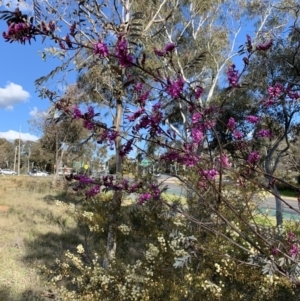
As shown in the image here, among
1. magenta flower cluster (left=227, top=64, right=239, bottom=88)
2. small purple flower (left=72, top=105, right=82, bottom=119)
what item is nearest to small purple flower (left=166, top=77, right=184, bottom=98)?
magenta flower cluster (left=227, top=64, right=239, bottom=88)

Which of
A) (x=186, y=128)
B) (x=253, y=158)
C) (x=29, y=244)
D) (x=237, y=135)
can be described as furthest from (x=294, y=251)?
(x=29, y=244)

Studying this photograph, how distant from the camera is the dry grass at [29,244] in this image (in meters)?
4.89

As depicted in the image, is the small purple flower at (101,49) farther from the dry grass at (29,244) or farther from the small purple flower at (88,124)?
the dry grass at (29,244)

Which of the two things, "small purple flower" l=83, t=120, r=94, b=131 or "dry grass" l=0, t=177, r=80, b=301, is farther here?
"dry grass" l=0, t=177, r=80, b=301

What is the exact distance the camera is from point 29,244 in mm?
7238

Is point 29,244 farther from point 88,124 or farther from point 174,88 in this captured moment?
point 174,88

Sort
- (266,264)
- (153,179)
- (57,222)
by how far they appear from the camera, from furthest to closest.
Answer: (57,222), (153,179), (266,264)

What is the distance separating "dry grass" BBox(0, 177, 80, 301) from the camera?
16.1 ft

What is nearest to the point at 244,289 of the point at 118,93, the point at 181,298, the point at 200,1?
the point at 181,298

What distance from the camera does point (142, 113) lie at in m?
1.71

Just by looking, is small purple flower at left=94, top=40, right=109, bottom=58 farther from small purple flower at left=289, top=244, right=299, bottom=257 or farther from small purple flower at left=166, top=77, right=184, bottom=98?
small purple flower at left=289, top=244, right=299, bottom=257

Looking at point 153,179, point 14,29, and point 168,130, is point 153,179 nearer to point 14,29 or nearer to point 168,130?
point 168,130

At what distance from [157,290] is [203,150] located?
1.58 meters

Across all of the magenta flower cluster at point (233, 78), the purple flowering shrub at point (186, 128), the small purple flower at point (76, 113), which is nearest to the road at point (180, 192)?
the purple flowering shrub at point (186, 128)
